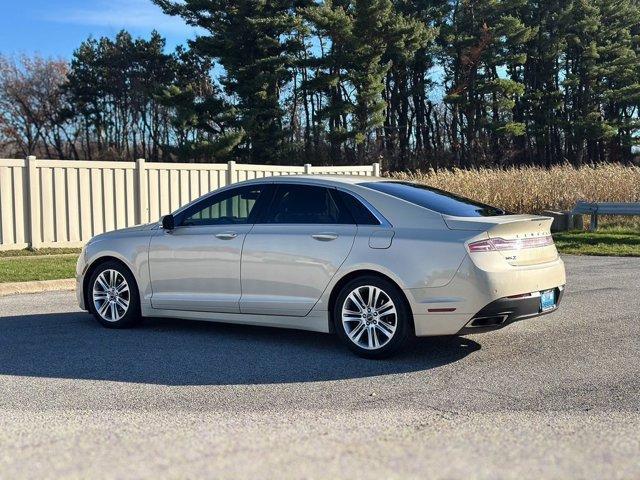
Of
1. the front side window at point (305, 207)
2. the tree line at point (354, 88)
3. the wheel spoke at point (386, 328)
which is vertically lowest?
the wheel spoke at point (386, 328)

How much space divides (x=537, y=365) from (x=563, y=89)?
173 ft

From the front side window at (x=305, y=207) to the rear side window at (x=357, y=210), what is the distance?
0.05 metres

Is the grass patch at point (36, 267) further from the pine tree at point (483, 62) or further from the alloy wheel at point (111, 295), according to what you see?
the pine tree at point (483, 62)

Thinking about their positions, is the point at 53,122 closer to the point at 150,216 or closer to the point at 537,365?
the point at 150,216

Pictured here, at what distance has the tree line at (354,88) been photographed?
3781cm

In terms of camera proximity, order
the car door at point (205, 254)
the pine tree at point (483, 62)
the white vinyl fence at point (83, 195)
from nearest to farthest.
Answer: the car door at point (205, 254), the white vinyl fence at point (83, 195), the pine tree at point (483, 62)

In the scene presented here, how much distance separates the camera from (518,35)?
46.4 meters

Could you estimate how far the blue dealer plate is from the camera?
6.32m

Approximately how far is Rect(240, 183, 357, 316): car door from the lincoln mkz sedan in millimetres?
11

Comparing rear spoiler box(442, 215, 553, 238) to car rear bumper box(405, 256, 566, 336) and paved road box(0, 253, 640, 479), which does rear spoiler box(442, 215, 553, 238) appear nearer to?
car rear bumper box(405, 256, 566, 336)

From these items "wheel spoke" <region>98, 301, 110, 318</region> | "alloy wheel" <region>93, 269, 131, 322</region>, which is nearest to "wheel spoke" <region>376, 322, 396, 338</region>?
"alloy wheel" <region>93, 269, 131, 322</region>

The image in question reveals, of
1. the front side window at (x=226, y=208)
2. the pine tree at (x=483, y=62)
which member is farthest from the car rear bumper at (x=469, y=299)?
the pine tree at (x=483, y=62)

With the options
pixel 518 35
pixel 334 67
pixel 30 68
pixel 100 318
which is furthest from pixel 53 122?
pixel 100 318

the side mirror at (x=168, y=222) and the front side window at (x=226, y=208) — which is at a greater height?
the front side window at (x=226, y=208)
